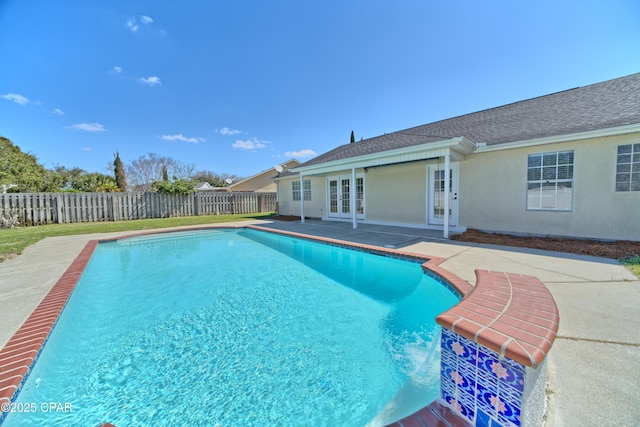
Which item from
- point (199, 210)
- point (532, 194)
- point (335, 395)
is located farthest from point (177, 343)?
point (199, 210)

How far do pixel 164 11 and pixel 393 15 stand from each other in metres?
8.58

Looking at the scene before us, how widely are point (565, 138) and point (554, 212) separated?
203 cm

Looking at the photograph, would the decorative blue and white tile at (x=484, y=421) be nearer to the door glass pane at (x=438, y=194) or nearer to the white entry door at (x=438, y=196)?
the white entry door at (x=438, y=196)

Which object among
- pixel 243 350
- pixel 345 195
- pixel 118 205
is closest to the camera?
pixel 243 350

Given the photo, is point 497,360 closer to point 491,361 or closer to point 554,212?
point 491,361

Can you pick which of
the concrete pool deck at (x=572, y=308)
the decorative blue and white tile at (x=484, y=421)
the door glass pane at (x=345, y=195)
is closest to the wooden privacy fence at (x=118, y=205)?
the concrete pool deck at (x=572, y=308)

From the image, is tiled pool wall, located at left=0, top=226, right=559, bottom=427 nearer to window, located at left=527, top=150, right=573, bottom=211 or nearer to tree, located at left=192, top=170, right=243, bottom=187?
window, located at left=527, top=150, right=573, bottom=211

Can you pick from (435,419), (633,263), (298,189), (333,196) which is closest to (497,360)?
(435,419)

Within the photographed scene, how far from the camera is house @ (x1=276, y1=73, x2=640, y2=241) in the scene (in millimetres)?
6168

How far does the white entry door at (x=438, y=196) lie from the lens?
29.2 feet

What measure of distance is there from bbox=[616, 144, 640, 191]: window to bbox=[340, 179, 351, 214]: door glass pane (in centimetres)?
883

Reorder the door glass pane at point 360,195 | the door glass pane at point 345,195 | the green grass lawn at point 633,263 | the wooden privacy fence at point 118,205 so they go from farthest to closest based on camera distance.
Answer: the wooden privacy fence at point 118,205
the door glass pane at point 345,195
the door glass pane at point 360,195
the green grass lawn at point 633,263

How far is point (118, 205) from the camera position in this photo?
1554 centimetres

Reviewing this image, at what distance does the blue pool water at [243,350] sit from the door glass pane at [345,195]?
7053mm
